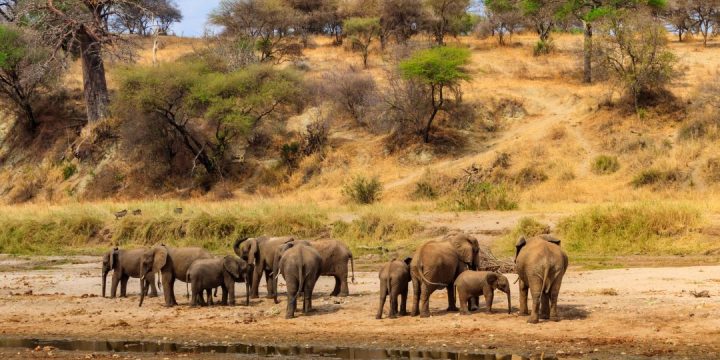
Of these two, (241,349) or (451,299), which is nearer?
(241,349)

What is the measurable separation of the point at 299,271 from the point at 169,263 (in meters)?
3.14

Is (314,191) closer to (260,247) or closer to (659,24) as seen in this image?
(659,24)

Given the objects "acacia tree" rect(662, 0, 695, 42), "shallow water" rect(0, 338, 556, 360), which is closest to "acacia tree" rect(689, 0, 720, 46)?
"acacia tree" rect(662, 0, 695, 42)

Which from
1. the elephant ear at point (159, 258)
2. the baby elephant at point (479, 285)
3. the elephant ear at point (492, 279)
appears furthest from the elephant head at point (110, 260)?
the elephant ear at point (492, 279)

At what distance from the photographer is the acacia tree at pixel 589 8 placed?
48.5m

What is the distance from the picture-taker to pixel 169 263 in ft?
55.8

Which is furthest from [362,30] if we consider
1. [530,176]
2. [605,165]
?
[605,165]

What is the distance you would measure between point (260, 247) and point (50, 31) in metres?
32.3

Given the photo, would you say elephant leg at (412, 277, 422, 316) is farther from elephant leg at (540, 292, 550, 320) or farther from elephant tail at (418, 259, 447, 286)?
elephant leg at (540, 292, 550, 320)

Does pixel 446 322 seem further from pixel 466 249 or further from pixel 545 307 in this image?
pixel 466 249

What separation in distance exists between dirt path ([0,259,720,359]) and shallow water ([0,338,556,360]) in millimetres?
236

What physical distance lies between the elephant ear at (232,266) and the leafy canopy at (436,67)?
27.9 metres

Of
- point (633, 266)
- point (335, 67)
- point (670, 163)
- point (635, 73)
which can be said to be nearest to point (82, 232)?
point (633, 266)

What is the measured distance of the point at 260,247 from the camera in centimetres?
1752
